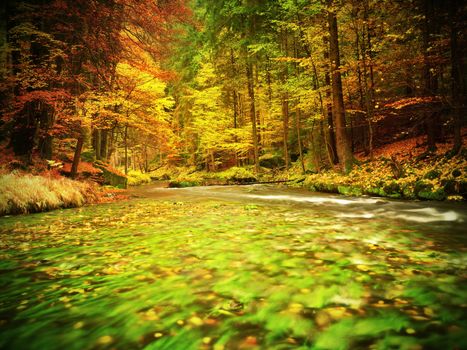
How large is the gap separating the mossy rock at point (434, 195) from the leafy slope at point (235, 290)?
13.7ft

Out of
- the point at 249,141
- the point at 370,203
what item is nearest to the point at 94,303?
the point at 370,203

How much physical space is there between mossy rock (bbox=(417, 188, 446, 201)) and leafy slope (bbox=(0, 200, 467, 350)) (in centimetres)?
419

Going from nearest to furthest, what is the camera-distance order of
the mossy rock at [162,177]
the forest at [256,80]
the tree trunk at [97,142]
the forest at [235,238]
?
the forest at [235,238] → the forest at [256,80] → the tree trunk at [97,142] → the mossy rock at [162,177]

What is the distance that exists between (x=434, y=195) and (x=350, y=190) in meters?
3.23


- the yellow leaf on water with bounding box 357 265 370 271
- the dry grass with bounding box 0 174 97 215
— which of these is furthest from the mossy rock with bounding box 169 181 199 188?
the yellow leaf on water with bounding box 357 265 370 271

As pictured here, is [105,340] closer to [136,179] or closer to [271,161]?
[271,161]

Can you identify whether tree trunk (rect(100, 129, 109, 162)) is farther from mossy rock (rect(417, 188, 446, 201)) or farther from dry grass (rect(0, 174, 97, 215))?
mossy rock (rect(417, 188, 446, 201))

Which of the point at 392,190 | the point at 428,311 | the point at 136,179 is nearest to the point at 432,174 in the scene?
the point at 392,190

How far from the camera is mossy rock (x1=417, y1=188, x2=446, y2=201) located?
866 centimetres

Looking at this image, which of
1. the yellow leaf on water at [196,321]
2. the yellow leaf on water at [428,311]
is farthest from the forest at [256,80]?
the yellow leaf on water at [196,321]

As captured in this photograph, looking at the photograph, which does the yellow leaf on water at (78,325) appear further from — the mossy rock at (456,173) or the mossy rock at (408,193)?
the mossy rock at (456,173)

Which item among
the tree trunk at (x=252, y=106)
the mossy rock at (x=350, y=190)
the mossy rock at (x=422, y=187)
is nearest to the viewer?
the mossy rock at (x=422, y=187)

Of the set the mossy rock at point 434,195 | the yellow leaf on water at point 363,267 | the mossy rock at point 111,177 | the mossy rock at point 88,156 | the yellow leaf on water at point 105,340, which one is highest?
the mossy rock at point 88,156

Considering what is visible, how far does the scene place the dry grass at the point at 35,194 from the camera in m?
8.42
